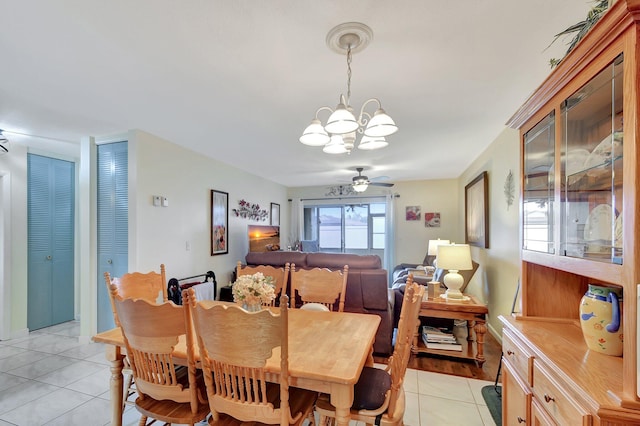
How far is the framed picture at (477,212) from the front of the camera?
3.96m

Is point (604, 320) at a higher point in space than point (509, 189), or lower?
lower

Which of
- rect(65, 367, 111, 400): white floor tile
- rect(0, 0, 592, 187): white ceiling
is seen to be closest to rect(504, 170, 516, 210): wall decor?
rect(0, 0, 592, 187): white ceiling

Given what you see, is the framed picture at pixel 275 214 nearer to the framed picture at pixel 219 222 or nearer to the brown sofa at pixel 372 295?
the framed picture at pixel 219 222

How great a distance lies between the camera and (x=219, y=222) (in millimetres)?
4633

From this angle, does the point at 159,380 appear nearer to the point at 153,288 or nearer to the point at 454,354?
the point at 153,288

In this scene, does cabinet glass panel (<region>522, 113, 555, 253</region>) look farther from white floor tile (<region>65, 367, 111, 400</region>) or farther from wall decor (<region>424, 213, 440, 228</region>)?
wall decor (<region>424, 213, 440, 228</region>)

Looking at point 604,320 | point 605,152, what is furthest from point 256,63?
point 604,320

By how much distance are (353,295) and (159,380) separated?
2.07 m

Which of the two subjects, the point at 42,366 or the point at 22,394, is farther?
the point at 42,366

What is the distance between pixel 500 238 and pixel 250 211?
4122mm

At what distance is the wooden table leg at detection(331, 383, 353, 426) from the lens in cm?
125

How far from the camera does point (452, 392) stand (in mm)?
2414

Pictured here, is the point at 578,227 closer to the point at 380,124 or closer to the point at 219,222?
the point at 380,124

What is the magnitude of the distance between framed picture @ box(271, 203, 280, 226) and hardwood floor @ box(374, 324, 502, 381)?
4.19m
